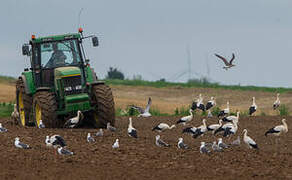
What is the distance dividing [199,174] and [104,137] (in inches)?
260

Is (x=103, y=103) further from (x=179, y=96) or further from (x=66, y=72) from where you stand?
(x=179, y=96)

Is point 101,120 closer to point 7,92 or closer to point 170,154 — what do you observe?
point 170,154

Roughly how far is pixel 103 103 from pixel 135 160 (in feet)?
19.9

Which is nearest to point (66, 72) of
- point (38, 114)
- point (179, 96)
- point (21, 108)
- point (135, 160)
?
point (38, 114)

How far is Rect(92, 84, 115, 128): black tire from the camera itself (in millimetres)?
20422

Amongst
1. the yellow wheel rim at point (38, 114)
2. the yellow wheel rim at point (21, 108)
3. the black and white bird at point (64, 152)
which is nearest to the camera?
the black and white bird at point (64, 152)

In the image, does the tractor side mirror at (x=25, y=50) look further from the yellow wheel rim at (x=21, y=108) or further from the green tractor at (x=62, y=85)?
the yellow wheel rim at (x=21, y=108)

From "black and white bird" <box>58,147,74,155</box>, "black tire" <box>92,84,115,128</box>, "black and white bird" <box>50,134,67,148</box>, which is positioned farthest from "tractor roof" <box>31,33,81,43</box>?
"black and white bird" <box>58,147,74,155</box>

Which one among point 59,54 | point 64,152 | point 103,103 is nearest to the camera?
point 64,152

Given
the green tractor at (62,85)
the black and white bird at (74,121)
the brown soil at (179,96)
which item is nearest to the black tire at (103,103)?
the green tractor at (62,85)

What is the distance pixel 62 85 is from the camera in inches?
820

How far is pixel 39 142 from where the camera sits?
58.9 feet

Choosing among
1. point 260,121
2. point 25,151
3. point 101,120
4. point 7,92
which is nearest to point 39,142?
point 25,151

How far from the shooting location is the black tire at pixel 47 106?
2045 cm
